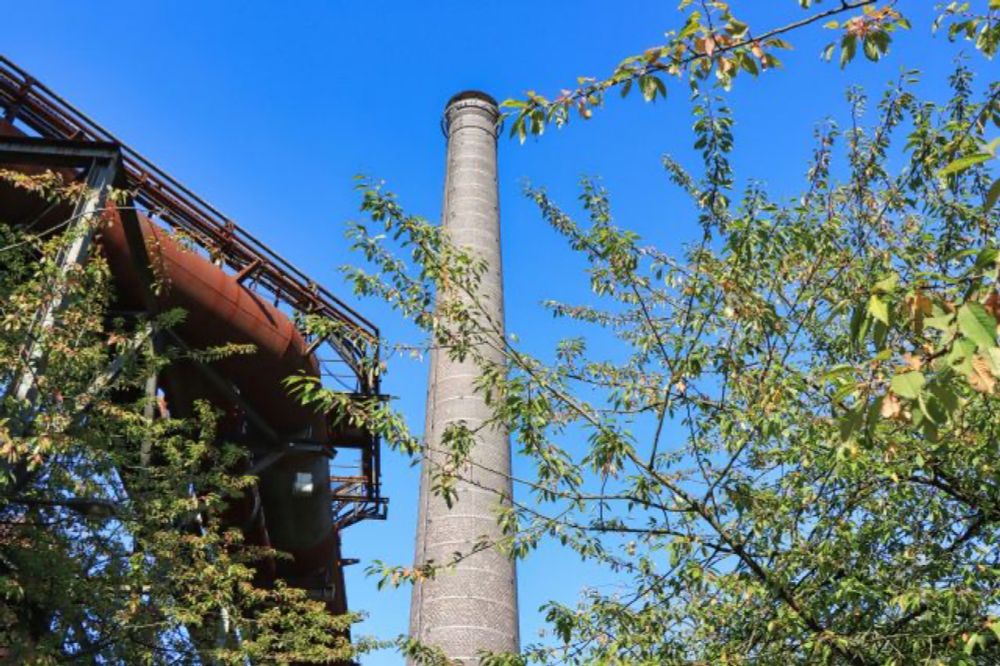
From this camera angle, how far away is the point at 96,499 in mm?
8336

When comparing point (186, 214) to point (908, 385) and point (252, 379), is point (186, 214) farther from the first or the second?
point (908, 385)

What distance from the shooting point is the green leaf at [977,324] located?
1760mm

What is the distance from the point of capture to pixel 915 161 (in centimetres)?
502

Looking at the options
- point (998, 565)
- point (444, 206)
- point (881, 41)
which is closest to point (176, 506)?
point (444, 206)

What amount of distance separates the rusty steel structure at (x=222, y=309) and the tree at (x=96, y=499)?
11.8 inches

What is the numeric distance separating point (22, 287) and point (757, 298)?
6514 mm

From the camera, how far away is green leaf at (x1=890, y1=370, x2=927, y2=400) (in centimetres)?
179

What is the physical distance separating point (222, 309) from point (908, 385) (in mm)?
10204

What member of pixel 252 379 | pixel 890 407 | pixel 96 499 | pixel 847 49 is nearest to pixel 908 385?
pixel 890 407

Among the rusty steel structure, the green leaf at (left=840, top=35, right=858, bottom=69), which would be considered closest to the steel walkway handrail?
the rusty steel structure

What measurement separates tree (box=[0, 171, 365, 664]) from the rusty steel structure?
11.8 inches

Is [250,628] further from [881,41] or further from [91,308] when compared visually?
[881,41]

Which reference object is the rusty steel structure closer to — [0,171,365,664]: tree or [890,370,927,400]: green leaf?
[0,171,365,664]: tree

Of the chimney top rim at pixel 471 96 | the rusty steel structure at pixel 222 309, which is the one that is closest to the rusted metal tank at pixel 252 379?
the rusty steel structure at pixel 222 309
